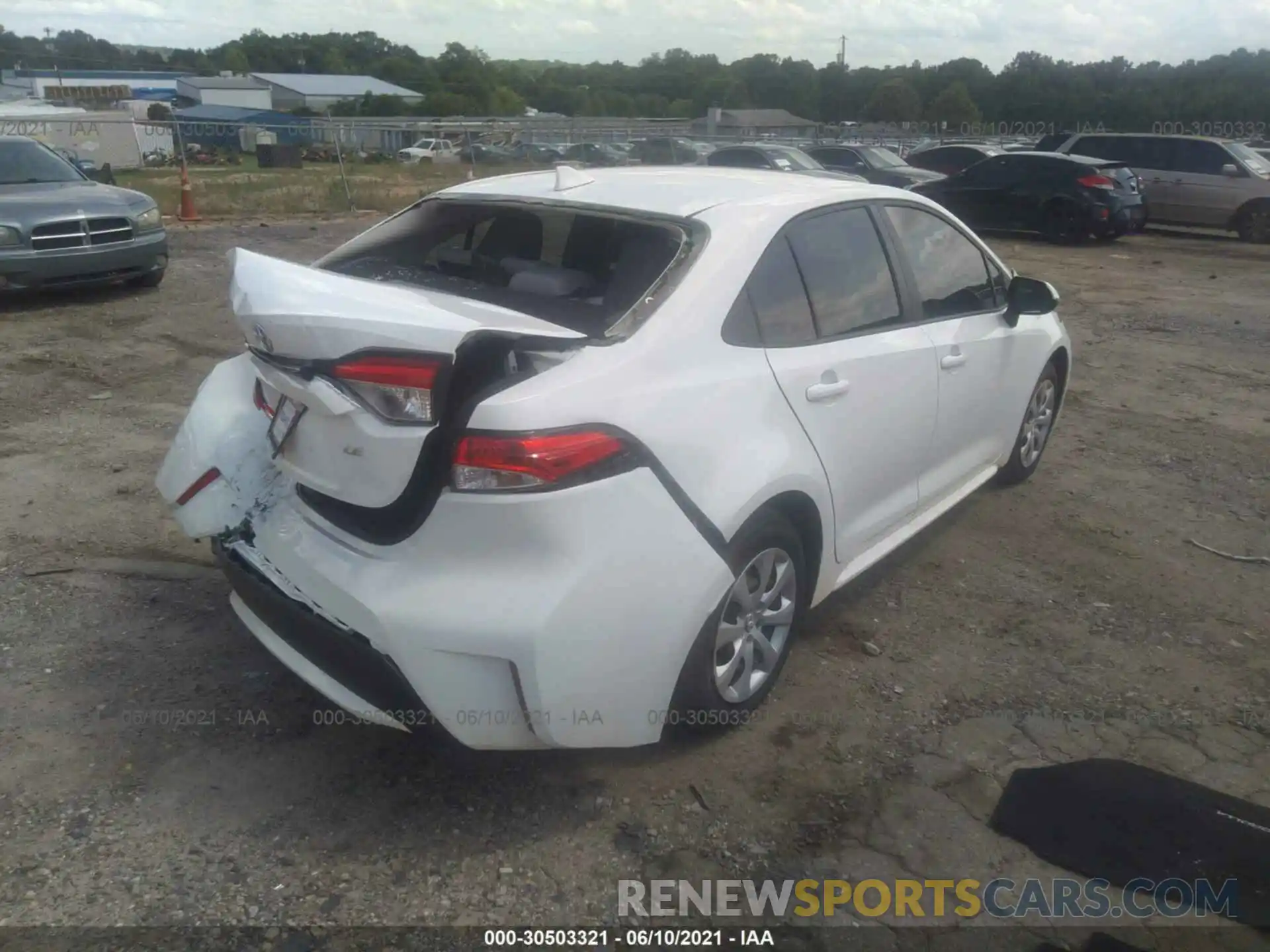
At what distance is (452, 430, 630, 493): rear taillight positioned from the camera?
8.11 feet

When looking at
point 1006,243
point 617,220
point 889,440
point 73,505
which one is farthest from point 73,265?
point 1006,243

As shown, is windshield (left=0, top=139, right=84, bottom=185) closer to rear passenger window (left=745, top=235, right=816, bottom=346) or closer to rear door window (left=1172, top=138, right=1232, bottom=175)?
rear passenger window (left=745, top=235, right=816, bottom=346)

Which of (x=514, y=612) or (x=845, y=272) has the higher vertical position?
(x=845, y=272)

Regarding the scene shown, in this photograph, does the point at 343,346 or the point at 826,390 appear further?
the point at 826,390

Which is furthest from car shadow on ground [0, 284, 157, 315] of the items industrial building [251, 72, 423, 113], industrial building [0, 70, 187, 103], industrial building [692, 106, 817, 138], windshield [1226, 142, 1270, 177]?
industrial building [251, 72, 423, 113]

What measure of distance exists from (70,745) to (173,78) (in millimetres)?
103259

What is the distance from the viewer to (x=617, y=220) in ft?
11.0

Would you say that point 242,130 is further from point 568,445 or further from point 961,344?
point 568,445

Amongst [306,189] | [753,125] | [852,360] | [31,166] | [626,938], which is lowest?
[306,189]

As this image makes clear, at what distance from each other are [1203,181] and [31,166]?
57.0 feet

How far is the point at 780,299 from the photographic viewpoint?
330 centimetres

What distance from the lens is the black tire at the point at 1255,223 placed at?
16875 mm

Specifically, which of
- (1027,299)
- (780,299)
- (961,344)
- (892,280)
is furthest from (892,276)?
(1027,299)

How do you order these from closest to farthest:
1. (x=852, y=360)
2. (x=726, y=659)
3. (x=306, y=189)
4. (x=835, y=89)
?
(x=726, y=659), (x=852, y=360), (x=306, y=189), (x=835, y=89)
